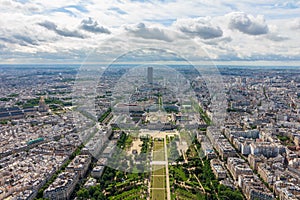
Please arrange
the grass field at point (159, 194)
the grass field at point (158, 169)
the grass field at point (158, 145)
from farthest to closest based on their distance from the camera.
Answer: the grass field at point (158, 145), the grass field at point (158, 169), the grass field at point (159, 194)

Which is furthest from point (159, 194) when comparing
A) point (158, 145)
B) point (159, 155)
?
point (158, 145)

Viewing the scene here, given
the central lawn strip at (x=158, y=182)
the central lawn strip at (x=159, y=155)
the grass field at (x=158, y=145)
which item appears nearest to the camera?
the central lawn strip at (x=158, y=182)

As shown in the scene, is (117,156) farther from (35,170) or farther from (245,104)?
(245,104)

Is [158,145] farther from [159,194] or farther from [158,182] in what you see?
[159,194]

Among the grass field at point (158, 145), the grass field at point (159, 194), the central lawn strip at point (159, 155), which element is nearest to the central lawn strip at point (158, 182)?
the grass field at point (159, 194)

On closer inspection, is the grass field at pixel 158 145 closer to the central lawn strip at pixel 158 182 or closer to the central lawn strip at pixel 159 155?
the central lawn strip at pixel 159 155

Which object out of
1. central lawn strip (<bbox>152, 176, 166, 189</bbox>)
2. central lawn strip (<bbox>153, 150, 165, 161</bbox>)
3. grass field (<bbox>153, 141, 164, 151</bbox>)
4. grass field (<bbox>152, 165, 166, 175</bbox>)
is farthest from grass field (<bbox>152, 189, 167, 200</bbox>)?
grass field (<bbox>153, 141, 164, 151</bbox>)

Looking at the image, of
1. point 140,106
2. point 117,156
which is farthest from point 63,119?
point 117,156

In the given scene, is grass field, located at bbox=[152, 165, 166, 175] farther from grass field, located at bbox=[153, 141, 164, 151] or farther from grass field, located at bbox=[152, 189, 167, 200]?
grass field, located at bbox=[153, 141, 164, 151]
